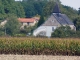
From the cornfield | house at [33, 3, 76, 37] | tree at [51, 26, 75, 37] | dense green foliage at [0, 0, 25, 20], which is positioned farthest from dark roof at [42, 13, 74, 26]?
the cornfield

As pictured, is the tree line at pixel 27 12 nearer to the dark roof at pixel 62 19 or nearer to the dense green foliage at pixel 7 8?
the dense green foliage at pixel 7 8

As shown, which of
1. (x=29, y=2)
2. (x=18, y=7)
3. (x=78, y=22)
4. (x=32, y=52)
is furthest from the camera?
(x=29, y=2)

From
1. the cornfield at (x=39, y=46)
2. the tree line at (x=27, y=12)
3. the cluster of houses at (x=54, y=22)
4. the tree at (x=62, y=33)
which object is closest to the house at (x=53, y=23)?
the cluster of houses at (x=54, y=22)

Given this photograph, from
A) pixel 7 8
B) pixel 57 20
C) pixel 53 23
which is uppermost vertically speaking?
pixel 7 8

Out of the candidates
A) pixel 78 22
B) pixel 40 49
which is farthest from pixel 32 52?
pixel 78 22

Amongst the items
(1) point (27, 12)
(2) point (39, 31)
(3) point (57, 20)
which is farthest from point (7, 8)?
(1) point (27, 12)

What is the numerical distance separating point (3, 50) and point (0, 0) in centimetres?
8467

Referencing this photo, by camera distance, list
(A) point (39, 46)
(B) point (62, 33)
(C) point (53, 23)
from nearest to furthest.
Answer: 1. (A) point (39, 46)
2. (B) point (62, 33)
3. (C) point (53, 23)

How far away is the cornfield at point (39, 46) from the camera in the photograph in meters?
33.8

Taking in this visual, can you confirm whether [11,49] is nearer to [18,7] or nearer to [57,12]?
[57,12]

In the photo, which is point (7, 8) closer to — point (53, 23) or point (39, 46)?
point (53, 23)

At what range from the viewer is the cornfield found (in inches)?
1332

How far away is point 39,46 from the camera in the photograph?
114 ft

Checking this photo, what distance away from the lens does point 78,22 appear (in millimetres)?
89562
